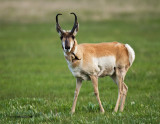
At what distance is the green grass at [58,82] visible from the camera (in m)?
8.66

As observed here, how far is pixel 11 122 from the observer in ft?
26.7

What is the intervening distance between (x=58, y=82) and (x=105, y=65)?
6265 millimetres

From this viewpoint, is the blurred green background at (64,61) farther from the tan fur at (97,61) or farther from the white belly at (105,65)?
the white belly at (105,65)

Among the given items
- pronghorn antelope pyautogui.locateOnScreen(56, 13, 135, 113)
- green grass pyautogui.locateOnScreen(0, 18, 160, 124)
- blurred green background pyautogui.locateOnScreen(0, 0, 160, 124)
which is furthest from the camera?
blurred green background pyautogui.locateOnScreen(0, 0, 160, 124)

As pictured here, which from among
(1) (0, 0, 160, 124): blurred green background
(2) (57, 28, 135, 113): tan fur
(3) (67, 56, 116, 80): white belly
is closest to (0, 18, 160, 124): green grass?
(1) (0, 0, 160, 124): blurred green background

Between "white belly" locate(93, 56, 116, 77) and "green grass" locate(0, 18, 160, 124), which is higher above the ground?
"white belly" locate(93, 56, 116, 77)

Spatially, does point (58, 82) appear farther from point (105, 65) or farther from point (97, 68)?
point (97, 68)

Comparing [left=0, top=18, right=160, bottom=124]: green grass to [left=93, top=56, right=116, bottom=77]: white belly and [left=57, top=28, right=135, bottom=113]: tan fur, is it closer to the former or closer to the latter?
[left=57, top=28, right=135, bottom=113]: tan fur

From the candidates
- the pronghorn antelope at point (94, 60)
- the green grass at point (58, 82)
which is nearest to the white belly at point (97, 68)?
the pronghorn antelope at point (94, 60)

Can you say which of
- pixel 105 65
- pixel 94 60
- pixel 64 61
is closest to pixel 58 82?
pixel 105 65

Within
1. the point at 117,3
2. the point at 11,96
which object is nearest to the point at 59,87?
the point at 11,96

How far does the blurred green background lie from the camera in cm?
914

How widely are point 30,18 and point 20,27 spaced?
7.12 m

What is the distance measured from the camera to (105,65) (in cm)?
976
